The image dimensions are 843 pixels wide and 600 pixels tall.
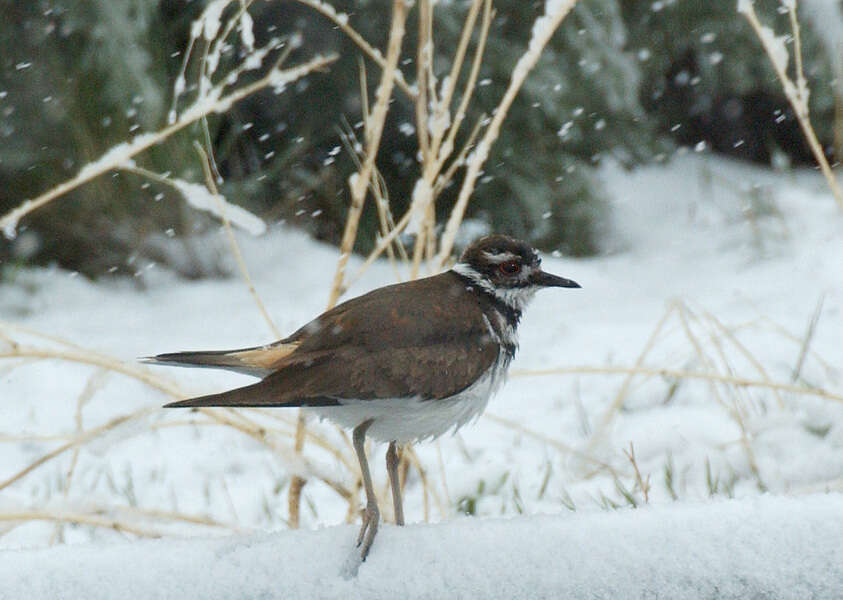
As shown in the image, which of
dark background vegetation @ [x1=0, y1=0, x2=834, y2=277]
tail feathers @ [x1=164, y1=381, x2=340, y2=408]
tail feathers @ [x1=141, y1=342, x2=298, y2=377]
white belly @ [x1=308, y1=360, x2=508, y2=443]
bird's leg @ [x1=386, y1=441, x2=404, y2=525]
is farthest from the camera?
dark background vegetation @ [x1=0, y1=0, x2=834, y2=277]

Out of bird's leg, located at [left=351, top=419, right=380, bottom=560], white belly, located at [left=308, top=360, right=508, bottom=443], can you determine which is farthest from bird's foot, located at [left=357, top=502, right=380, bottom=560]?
white belly, located at [left=308, top=360, right=508, bottom=443]

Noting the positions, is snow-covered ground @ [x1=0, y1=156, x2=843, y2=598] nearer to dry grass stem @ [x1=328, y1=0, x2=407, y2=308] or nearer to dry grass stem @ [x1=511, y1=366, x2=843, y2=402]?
dry grass stem @ [x1=511, y1=366, x2=843, y2=402]

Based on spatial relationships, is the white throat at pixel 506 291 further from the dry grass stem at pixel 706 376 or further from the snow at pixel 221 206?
the snow at pixel 221 206

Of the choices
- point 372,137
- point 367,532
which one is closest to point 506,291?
point 372,137

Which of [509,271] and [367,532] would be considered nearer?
[367,532]

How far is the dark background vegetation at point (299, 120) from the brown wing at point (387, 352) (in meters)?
2.56

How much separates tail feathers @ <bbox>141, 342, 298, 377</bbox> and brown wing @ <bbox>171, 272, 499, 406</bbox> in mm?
23

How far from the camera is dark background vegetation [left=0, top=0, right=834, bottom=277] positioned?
4.74 metres

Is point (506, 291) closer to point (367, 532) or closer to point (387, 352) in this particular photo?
point (387, 352)

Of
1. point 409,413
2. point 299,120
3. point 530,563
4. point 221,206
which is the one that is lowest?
point 530,563

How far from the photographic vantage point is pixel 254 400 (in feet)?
5.86

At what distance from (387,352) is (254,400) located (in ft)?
0.93

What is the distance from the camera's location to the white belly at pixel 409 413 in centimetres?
195

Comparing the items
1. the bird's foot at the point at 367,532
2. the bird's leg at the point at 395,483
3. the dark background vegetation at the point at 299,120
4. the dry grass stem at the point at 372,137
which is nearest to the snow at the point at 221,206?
the dry grass stem at the point at 372,137
